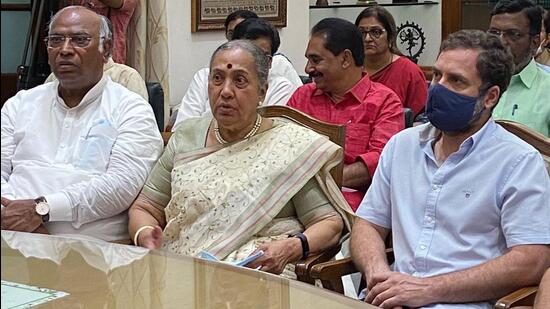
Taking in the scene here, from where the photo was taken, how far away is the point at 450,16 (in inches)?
270

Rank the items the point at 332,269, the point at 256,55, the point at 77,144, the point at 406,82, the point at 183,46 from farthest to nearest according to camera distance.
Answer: the point at 183,46 → the point at 406,82 → the point at 77,144 → the point at 256,55 → the point at 332,269

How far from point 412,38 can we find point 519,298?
517 centimetres

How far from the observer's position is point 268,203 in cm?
233

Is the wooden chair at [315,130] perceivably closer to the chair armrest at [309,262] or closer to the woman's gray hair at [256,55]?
the chair armrest at [309,262]

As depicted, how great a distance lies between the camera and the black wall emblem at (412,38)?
22.3ft

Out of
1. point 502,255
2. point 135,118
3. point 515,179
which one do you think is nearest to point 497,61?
point 515,179

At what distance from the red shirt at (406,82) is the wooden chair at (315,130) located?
198cm

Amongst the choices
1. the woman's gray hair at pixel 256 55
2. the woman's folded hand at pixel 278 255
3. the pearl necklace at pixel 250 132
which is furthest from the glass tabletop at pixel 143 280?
the woman's gray hair at pixel 256 55

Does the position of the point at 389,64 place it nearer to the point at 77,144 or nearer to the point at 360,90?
the point at 360,90

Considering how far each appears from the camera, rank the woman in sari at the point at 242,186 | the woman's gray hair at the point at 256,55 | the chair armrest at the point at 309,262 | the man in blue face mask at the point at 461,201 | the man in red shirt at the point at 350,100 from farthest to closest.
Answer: the man in red shirt at the point at 350,100 < the woman's gray hair at the point at 256,55 < the woman in sari at the point at 242,186 < the chair armrest at the point at 309,262 < the man in blue face mask at the point at 461,201

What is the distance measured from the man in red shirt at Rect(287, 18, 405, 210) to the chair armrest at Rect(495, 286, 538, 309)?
1.12 metres

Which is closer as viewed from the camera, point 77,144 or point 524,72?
point 77,144

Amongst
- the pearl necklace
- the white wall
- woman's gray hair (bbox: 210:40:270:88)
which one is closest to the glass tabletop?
the pearl necklace

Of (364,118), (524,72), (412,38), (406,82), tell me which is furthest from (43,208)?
(412,38)
